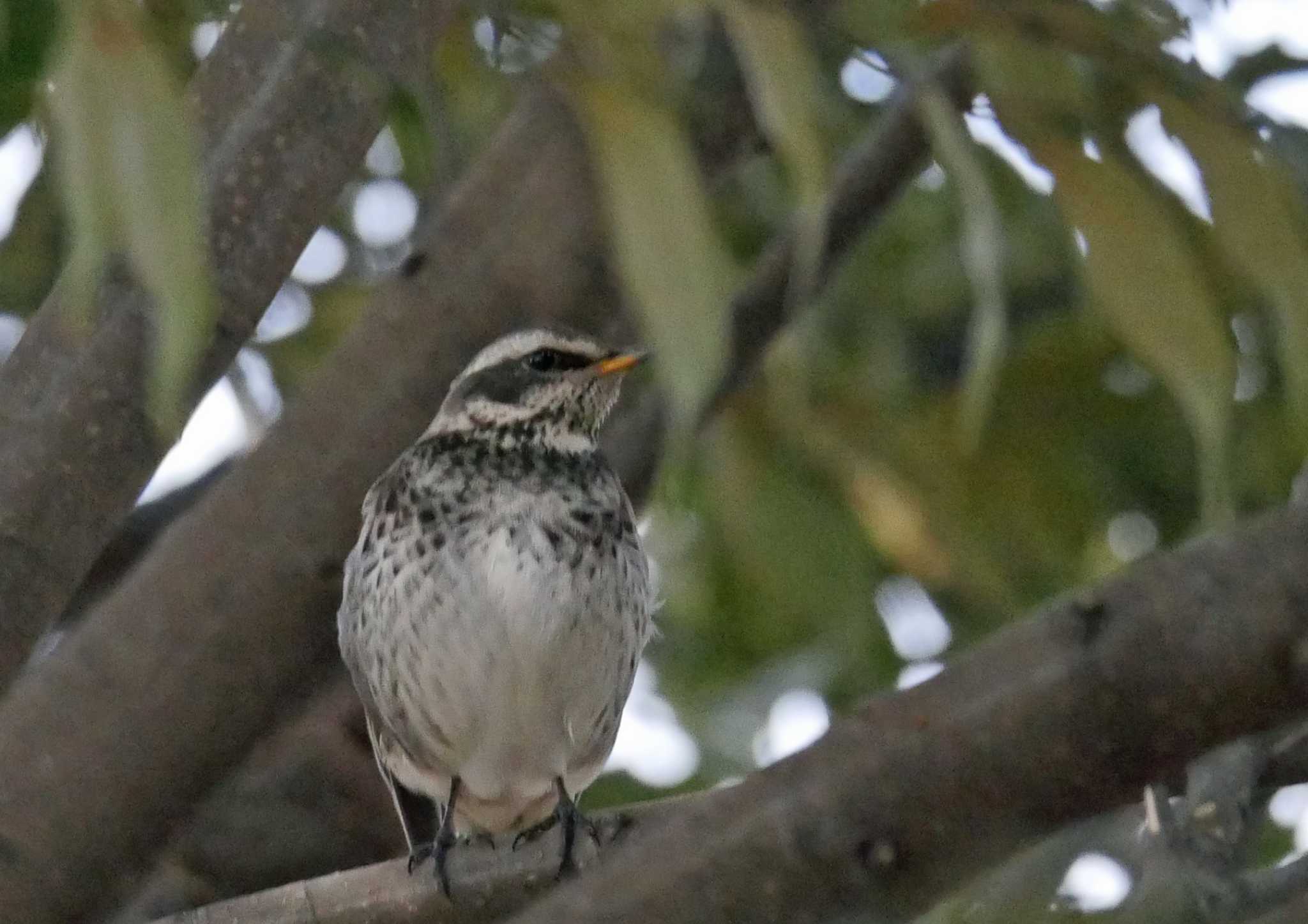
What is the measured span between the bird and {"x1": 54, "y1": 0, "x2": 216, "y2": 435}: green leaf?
60.6 inches

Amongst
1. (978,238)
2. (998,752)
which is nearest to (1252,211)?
(978,238)

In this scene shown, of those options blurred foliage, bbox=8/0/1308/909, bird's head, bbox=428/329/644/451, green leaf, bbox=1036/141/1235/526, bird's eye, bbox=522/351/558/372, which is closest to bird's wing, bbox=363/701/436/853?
blurred foliage, bbox=8/0/1308/909

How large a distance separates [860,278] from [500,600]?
1.29 meters

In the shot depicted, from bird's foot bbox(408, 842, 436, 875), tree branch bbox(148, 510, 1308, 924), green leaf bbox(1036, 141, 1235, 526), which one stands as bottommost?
bird's foot bbox(408, 842, 436, 875)

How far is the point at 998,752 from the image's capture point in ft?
4.85

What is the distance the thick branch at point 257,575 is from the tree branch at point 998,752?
104 cm

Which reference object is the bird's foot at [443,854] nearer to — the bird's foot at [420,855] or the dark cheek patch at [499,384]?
the bird's foot at [420,855]

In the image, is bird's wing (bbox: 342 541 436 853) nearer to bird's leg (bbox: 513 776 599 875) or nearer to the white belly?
the white belly

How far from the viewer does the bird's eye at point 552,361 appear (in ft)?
10.9

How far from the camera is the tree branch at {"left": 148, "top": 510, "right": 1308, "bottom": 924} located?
55.7 inches

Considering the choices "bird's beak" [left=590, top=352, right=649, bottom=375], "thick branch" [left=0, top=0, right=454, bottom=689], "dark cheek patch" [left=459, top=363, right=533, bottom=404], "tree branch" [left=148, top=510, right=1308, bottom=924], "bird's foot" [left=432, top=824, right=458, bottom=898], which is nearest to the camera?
Result: "tree branch" [left=148, top=510, right=1308, bottom=924]

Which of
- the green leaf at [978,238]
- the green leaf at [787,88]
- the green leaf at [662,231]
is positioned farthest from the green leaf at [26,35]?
the green leaf at [978,238]

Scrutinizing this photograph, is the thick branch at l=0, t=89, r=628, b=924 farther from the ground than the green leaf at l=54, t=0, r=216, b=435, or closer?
closer

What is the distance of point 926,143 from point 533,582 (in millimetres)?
922
